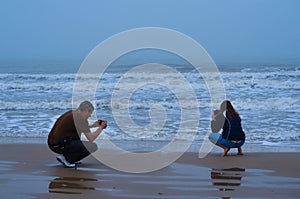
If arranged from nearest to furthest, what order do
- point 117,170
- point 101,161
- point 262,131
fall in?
point 117,170 → point 101,161 → point 262,131

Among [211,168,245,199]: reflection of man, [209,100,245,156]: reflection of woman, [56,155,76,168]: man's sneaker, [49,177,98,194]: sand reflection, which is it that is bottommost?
[49,177,98,194]: sand reflection

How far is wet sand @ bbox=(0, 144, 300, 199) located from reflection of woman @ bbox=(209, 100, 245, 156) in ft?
0.75

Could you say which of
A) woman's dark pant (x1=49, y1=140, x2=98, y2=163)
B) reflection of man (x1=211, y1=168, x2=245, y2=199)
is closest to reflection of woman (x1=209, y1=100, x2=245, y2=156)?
reflection of man (x1=211, y1=168, x2=245, y2=199)

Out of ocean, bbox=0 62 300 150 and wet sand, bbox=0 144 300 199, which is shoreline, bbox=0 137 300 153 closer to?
ocean, bbox=0 62 300 150

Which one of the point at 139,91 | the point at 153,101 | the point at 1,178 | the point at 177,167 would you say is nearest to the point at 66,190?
the point at 1,178

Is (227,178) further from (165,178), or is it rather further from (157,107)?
(157,107)

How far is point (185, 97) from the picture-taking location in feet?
63.0

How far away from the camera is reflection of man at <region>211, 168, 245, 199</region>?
5.57 m

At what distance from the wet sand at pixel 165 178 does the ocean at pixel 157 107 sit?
83.0 inches

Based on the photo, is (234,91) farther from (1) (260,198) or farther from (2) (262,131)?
(1) (260,198)

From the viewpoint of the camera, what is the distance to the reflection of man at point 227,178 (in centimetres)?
557

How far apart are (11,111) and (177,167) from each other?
9.47m

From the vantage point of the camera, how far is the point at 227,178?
20.0 feet

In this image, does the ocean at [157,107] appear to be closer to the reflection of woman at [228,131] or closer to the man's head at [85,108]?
the reflection of woman at [228,131]
